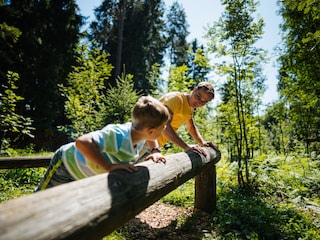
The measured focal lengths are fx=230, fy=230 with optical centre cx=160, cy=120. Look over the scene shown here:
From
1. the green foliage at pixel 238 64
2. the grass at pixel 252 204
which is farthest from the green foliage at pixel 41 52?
the green foliage at pixel 238 64

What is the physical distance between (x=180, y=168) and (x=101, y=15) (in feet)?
82.8

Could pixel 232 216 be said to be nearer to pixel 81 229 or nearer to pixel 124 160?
pixel 124 160

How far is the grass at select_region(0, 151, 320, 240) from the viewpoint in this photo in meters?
3.57

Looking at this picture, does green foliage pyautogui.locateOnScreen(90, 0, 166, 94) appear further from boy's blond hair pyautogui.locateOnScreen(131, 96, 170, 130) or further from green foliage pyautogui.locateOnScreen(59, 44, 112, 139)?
boy's blond hair pyautogui.locateOnScreen(131, 96, 170, 130)

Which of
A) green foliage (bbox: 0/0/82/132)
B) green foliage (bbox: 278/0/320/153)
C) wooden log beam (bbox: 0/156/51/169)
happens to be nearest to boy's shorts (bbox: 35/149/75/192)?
wooden log beam (bbox: 0/156/51/169)

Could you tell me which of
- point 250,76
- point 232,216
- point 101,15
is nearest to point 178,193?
point 232,216

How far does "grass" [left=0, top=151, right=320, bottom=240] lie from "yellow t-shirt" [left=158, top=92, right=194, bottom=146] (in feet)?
5.14

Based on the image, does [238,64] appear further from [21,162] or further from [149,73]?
[149,73]

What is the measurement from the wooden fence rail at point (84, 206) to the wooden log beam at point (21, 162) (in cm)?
284

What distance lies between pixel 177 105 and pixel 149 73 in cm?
1201

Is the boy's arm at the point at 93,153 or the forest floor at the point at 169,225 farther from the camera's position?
the forest floor at the point at 169,225

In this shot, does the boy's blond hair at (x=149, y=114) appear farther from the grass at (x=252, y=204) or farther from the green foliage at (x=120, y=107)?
the green foliage at (x=120, y=107)

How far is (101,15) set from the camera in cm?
2403

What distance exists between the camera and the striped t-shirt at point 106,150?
5.54 ft
